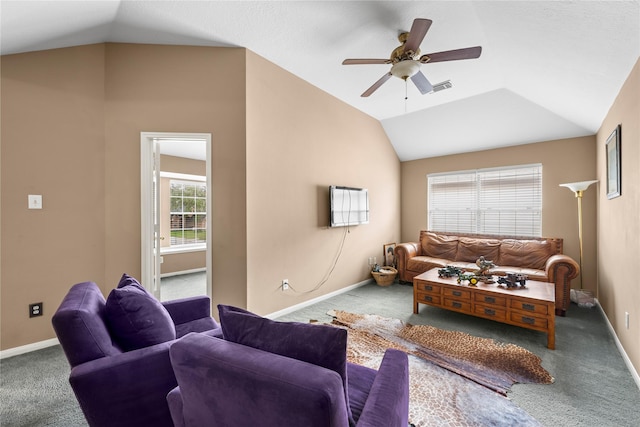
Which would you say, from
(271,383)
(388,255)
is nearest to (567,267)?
(388,255)

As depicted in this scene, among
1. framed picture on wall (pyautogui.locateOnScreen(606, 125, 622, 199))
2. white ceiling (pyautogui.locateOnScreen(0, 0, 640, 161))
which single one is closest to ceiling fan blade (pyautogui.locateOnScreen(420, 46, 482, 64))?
white ceiling (pyautogui.locateOnScreen(0, 0, 640, 161))

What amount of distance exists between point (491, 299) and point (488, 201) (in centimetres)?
257

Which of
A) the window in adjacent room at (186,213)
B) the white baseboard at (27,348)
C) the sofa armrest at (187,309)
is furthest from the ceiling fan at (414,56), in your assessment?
the window in adjacent room at (186,213)

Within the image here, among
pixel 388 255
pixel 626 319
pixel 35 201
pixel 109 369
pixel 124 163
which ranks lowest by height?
pixel 626 319

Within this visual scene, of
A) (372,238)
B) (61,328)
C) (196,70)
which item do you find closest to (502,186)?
(372,238)

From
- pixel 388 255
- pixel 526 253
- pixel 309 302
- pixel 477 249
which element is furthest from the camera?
pixel 388 255

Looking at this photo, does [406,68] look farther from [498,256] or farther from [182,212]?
[182,212]

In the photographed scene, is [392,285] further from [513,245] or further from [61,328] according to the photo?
[61,328]

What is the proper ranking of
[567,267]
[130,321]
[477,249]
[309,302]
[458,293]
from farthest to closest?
1. [477,249]
2. [309,302]
3. [567,267]
4. [458,293]
5. [130,321]

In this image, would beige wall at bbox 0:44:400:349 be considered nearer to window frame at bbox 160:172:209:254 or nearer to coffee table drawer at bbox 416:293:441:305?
coffee table drawer at bbox 416:293:441:305

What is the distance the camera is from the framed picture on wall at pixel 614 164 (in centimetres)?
253

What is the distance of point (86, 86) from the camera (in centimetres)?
268

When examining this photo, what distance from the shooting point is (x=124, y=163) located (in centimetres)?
279

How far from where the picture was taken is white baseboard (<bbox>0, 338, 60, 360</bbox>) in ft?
7.74
